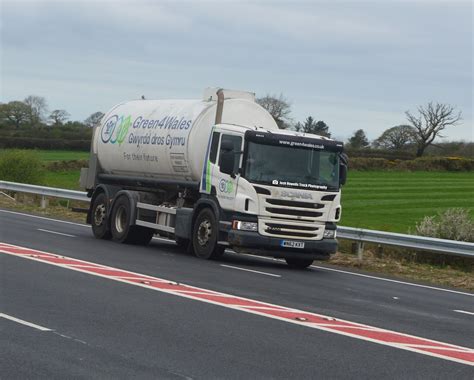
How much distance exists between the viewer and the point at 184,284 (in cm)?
1545

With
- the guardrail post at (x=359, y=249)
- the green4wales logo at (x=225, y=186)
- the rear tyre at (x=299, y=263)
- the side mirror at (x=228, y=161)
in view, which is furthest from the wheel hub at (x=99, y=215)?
the guardrail post at (x=359, y=249)

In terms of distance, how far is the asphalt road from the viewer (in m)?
9.18

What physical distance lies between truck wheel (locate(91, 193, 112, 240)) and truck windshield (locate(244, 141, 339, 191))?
5.80 meters

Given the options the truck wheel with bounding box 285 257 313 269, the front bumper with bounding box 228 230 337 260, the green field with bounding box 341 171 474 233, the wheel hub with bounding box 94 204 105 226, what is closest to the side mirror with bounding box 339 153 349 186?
the front bumper with bounding box 228 230 337 260

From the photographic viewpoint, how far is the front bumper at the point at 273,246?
782 inches

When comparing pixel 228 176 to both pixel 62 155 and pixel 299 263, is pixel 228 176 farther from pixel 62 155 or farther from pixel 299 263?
pixel 62 155

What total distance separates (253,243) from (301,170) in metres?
1.73

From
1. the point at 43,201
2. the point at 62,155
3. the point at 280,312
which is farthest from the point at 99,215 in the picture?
the point at 62,155

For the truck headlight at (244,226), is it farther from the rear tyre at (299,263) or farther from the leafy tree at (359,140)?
the leafy tree at (359,140)

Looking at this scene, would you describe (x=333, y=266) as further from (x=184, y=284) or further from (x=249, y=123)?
(x=184, y=284)

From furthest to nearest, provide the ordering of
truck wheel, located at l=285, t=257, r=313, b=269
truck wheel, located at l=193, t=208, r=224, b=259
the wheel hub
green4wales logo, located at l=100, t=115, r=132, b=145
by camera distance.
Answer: the wheel hub → green4wales logo, located at l=100, t=115, r=132, b=145 → truck wheel, located at l=285, t=257, r=313, b=269 → truck wheel, located at l=193, t=208, r=224, b=259

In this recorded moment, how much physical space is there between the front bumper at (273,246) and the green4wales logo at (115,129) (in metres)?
5.73

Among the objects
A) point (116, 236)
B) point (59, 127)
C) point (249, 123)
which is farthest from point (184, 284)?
point (59, 127)

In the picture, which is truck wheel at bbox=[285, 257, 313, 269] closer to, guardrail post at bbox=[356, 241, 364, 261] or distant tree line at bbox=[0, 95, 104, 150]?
guardrail post at bbox=[356, 241, 364, 261]
